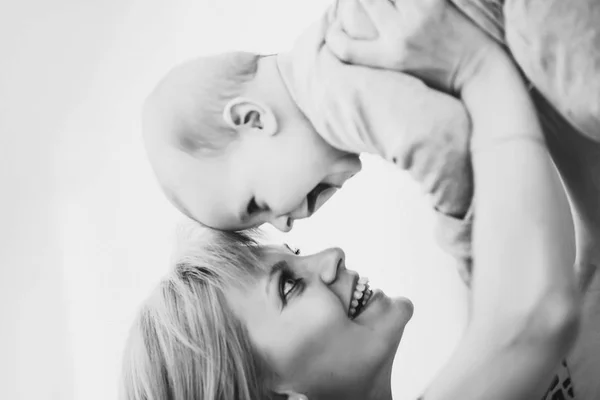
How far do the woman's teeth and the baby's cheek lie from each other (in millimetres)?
211

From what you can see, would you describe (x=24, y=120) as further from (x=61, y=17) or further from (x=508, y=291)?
(x=508, y=291)

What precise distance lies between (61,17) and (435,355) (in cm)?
56

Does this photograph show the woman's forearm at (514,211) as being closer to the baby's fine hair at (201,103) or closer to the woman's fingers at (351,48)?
the woman's fingers at (351,48)

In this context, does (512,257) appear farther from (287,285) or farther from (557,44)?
(287,285)

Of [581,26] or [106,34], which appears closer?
Result: [581,26]

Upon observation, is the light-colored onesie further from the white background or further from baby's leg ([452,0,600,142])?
the white background

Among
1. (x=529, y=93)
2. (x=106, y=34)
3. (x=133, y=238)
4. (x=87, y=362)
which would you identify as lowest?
(x=87, y=362)

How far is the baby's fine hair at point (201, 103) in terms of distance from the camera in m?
0.44

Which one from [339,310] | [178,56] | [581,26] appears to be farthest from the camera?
[178,56]

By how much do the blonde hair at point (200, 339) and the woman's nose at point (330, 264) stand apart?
0.18 feet

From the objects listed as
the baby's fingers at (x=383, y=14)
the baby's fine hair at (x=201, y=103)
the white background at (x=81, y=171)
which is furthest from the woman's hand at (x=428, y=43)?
the white background at (x=81, y=171)

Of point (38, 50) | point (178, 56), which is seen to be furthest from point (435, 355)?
→ point (38, 50)

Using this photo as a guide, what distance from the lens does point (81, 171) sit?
2.37 ft

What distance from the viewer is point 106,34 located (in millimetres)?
734
